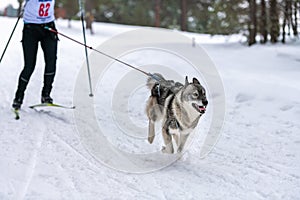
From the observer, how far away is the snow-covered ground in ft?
12.5

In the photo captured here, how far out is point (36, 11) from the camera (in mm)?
→ 5797

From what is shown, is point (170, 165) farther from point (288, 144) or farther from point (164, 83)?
point (288, 144)

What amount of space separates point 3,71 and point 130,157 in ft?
18.8

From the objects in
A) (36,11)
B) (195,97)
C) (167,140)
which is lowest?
(167,140)

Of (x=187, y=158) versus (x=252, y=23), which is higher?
(x=252, y=23)

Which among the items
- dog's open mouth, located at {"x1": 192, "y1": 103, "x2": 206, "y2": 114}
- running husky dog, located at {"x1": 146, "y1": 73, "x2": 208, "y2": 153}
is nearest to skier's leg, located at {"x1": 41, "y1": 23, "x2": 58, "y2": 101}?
running husky dog, located at {"x1": 146, "y1": 73, "x2": 208, "y2": 153}

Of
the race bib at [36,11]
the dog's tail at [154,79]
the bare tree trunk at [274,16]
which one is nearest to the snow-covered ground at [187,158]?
the dog's tail at [154,79]

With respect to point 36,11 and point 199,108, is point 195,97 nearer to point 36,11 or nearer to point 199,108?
point 199,108

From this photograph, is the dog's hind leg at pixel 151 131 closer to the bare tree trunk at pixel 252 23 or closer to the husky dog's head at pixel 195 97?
the husky dog's head at pixel 195 97

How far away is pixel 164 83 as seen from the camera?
495cm

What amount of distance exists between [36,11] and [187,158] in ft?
→ 9.72

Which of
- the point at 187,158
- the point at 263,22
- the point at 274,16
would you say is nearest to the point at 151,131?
the point at 187,158

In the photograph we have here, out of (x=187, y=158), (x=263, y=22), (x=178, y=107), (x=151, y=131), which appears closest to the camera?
(x=178, y=107)

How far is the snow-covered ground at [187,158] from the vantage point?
3824 mm
